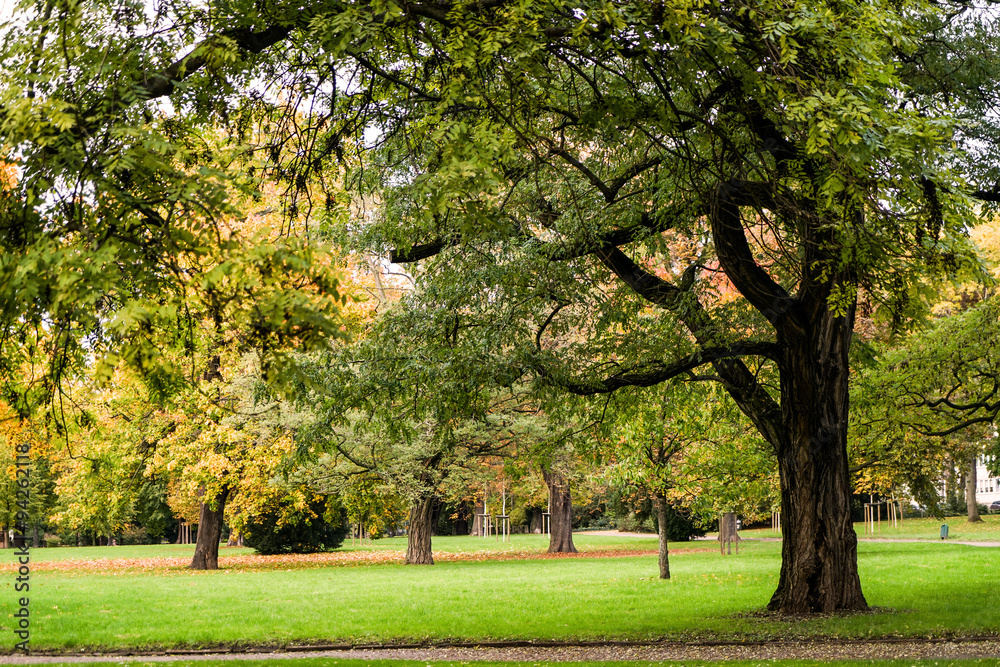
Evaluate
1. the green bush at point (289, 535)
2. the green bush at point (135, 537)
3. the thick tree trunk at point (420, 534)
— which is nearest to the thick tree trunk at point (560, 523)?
the thick tree trunk at point (420, 534)

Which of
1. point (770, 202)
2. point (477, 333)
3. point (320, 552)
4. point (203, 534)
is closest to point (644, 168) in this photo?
point (770, 202)

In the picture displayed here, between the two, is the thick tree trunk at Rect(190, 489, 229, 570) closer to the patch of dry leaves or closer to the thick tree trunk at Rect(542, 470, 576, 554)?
the patch of dry leaves

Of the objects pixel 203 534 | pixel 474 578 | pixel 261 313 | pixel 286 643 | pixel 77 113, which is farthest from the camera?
pixel 203 534

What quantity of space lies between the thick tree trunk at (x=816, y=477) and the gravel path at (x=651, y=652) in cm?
155

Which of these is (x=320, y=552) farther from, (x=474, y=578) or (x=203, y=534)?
(x=474, y=578)

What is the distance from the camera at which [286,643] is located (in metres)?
11.2

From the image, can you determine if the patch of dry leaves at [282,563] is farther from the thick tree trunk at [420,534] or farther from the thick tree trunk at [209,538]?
the thick tree trunk at [420,534]

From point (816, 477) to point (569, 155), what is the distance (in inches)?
242

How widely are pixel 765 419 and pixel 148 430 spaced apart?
17.3 m

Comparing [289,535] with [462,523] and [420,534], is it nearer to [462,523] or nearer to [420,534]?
[420,534]

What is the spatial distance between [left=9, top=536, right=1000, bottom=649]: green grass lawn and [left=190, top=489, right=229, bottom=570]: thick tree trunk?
2.77 m

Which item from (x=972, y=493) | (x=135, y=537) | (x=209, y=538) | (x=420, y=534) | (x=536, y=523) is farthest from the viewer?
(x=536, y=523)

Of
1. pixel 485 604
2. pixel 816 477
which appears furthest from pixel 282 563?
pixel 816 477

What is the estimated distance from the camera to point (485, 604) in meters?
15.0
